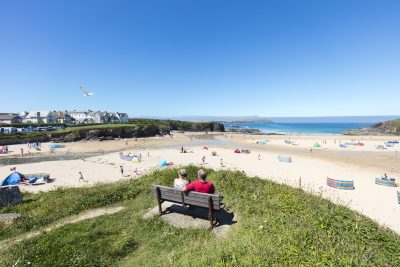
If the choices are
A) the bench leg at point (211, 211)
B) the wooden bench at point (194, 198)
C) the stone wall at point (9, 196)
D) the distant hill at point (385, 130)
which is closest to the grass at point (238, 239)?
the bench leg at point (211, 211)

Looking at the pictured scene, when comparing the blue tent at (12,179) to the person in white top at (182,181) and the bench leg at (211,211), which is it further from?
the bench leg at (211,211)

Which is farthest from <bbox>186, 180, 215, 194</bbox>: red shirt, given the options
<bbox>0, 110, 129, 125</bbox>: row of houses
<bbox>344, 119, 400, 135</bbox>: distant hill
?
<bbox>0, 110, 129, 125</bbox>: row of houses

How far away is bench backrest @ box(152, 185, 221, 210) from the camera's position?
6383mm

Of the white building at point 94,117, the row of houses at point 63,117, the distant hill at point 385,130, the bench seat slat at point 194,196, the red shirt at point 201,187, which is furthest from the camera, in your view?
the white building at point 94,117

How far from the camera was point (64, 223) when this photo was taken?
7.95m

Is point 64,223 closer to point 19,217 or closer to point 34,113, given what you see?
point 19,217

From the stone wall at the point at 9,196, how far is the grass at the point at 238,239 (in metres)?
3.77

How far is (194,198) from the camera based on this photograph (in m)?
6.82

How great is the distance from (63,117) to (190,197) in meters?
127

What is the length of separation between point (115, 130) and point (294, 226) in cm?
7614

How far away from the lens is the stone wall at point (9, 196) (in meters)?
11.2

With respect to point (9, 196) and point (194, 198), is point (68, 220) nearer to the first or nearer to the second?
point (194, 198)

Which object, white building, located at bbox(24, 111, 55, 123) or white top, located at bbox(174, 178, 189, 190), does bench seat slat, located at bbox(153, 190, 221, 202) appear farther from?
white building, located at bbox(24, 111, 55, 123)

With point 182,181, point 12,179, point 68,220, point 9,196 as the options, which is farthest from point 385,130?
point 12,179
